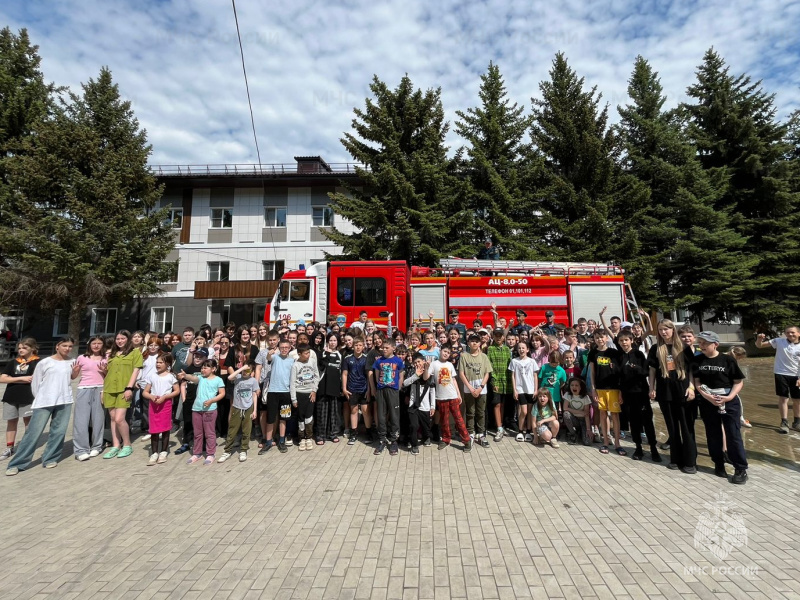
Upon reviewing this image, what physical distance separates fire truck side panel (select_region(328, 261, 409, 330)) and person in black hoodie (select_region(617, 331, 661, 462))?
24.3ft

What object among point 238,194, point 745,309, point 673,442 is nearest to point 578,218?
point 745,309

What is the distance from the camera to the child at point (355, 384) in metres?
6.49

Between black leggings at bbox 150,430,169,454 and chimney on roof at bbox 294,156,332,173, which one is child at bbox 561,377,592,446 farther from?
chimney on roof at bbox 294,156,332,173

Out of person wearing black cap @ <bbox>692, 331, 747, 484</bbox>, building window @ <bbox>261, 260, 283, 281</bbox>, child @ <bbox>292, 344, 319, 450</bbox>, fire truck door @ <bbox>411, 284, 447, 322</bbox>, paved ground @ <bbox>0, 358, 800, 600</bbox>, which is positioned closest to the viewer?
paved ground @ <bbox>0, 358, 800, 600</bbox>

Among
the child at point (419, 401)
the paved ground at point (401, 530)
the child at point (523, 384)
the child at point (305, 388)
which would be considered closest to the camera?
the paved ground at point (401, 530)

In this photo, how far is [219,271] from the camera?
25859 millimetres

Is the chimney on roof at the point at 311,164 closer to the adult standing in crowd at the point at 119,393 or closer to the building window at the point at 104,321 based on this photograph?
the building window at the point at 104,321

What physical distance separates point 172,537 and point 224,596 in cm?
125

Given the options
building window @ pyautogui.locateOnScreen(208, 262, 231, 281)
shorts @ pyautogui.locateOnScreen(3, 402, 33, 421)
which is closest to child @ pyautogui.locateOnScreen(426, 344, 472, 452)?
shorts @ pyautogui.locateOnScreen(3, 402, 33, 421)

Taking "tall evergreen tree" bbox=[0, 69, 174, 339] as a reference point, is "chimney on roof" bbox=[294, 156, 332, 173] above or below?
above

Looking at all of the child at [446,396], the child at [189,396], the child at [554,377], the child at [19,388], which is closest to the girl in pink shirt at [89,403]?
the child at [19,388]

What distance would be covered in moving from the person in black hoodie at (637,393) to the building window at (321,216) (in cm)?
2280

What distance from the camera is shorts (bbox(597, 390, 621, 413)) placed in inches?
230

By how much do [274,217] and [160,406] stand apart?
22.4m
